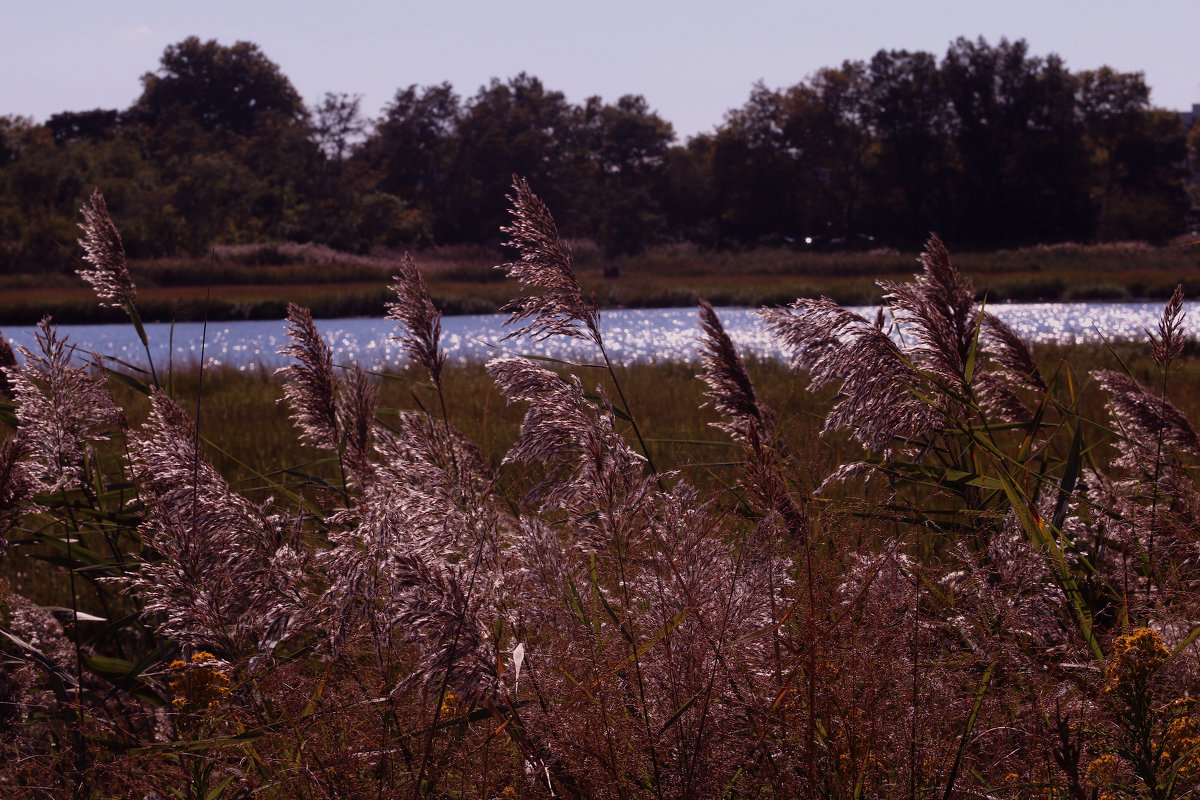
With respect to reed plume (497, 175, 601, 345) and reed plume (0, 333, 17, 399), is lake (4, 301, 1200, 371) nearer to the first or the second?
reed plume (0, 333, 17, 399)

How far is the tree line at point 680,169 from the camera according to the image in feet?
145

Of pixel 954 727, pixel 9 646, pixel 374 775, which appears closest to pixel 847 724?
pixel 954 727

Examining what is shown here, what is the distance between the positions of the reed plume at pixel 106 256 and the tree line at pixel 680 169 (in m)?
42.1

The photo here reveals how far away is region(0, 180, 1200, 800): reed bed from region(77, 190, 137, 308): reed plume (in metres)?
0.25

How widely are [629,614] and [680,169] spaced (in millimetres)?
59826

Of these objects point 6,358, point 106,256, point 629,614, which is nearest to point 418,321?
point 629,614

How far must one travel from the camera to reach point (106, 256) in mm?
2232

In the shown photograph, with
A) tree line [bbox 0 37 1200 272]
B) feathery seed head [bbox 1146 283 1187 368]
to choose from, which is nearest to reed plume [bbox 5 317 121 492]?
feathery seed head [bbox 1146 283 1187 368]

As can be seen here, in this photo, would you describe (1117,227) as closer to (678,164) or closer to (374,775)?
(678,164)

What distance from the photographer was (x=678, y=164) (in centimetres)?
5931

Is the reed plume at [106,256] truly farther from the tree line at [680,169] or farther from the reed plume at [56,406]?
the tree line at [680,169]

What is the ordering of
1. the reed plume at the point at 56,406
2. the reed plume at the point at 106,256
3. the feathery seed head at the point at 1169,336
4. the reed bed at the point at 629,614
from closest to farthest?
the reed bed at the point at 629,614, the feathery seed head at the point at 1169,336, the reed plume at the point at 56,406, the reed plume at the point at 106,256

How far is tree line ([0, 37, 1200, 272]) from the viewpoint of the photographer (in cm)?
4416

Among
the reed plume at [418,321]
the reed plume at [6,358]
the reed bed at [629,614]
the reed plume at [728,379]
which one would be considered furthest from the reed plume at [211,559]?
the reed plume at [728,379]
